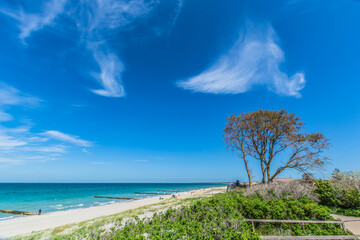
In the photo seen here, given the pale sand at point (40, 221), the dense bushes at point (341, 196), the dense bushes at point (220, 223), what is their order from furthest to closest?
1. the pale sand at point (40, 221)
2. the dense bushes at point (341, 196)
3. the dense bushes at point (220, 223)

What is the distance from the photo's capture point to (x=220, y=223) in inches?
201

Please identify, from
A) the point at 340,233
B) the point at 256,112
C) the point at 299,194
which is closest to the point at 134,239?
the point at 340,233

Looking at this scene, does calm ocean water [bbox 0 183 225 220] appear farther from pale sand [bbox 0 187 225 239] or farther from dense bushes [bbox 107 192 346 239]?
dense bushes [bbox 107 192 346 239]

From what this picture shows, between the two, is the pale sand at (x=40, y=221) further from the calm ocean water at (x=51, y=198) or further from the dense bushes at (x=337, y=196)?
the dense bushes at (x=337, y=196)

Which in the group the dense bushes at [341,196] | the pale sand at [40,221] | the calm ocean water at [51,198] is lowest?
the calm ocean water at [51,198]

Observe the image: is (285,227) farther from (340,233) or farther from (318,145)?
(318,145)

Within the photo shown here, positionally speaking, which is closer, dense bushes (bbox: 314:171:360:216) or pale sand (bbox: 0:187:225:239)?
dense bushes (bbox: 314:171:360:216)

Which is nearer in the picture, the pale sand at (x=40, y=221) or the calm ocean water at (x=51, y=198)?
the pale sand at (x=40, y=221)

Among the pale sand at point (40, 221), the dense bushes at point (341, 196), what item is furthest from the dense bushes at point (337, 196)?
the pale sand at point (40, 221)

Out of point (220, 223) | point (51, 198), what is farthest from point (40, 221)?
point (51, 198)

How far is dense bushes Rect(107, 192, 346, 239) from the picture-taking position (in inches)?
174

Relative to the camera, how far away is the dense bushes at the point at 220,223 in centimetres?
441

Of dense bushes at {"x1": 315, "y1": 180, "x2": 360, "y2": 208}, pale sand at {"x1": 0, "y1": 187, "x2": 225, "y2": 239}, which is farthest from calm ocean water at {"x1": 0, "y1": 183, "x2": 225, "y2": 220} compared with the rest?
dense bushes at {"x1": 315, "y1": 180, "x2": 360, "y2": 208}

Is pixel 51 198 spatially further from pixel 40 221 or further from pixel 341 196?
pixel 341 196
